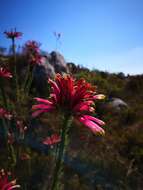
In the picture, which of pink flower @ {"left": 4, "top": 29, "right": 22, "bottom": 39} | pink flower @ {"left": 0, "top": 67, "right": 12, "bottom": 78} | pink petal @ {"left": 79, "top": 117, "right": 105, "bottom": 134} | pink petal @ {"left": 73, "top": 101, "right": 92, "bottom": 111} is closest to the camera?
pink petal @ {"left": 79, "top": 117, "right": 105, "bottom": 134}

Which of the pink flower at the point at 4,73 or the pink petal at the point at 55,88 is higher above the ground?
the pink flower at the point at 4,73

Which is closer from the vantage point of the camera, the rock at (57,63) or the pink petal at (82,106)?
the pink petal at (82,106)

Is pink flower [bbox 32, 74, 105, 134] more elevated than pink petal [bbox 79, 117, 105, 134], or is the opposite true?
pink flower [bbox 32, 74, 105, 134]

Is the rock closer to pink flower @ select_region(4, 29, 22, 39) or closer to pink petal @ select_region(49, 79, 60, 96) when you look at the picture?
pink flower @ select_region(4, 29, 22, 39)

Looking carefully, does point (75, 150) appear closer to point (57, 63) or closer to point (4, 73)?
point (4, 73)

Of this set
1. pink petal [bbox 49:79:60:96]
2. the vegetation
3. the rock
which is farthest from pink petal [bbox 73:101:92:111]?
the rock

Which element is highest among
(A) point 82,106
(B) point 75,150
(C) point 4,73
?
(C) point 4,73

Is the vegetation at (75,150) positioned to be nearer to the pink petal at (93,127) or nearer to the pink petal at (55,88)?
the pink petal at (55,88)

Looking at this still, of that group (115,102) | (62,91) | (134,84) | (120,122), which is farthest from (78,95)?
(134,84)

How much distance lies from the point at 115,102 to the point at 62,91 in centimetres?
836

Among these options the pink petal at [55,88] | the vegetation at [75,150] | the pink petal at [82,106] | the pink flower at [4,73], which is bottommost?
the vegetation at [75,150]

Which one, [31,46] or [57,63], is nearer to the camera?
[31,46]

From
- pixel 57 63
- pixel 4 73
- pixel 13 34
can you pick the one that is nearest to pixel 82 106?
pixel 4 73

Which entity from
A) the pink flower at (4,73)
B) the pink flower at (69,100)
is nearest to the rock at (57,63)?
the pink flower at (4,73)
